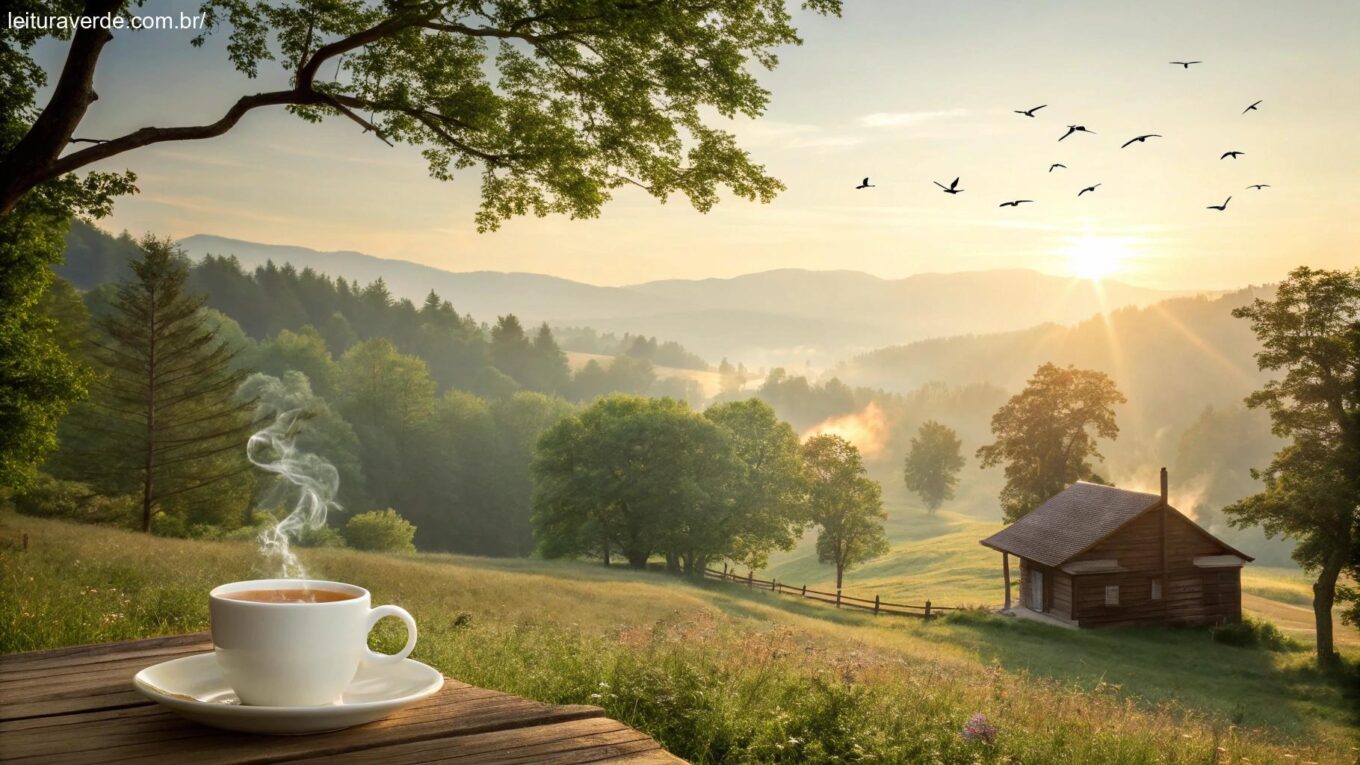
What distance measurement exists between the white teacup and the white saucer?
5 centimetres

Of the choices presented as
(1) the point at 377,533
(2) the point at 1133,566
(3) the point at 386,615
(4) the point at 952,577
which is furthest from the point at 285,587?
(4) the point at 952,577

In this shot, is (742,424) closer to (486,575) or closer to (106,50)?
(486,575)

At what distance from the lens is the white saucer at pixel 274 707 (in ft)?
6.13

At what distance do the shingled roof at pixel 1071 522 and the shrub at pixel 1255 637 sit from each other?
548 cm

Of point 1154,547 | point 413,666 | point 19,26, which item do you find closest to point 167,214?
point 19,26

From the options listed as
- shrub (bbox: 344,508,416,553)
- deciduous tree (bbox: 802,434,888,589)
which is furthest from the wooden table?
shrub (bbox: 344,508,416,553)

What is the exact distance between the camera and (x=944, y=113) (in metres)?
20.1

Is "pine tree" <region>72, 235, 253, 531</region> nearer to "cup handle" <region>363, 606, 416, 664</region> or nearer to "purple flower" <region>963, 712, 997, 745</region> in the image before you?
"purple flower" <region>963, 712, 997, 745</region>

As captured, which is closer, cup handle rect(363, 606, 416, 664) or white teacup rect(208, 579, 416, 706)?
white teacup rect(208, 579, 416, 706)

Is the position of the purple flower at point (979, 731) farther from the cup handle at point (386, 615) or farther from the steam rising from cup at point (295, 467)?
the steam rising from cup at point (295, 467)

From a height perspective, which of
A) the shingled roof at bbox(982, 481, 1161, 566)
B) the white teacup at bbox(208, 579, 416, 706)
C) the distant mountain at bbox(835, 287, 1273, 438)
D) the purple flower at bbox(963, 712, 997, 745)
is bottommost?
the shingled roof at bbox(982, 481, 1161, 566)

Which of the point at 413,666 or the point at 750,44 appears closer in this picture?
the point at 413,666

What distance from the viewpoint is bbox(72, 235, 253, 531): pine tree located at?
38.7m

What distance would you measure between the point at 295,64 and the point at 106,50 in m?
2.57
